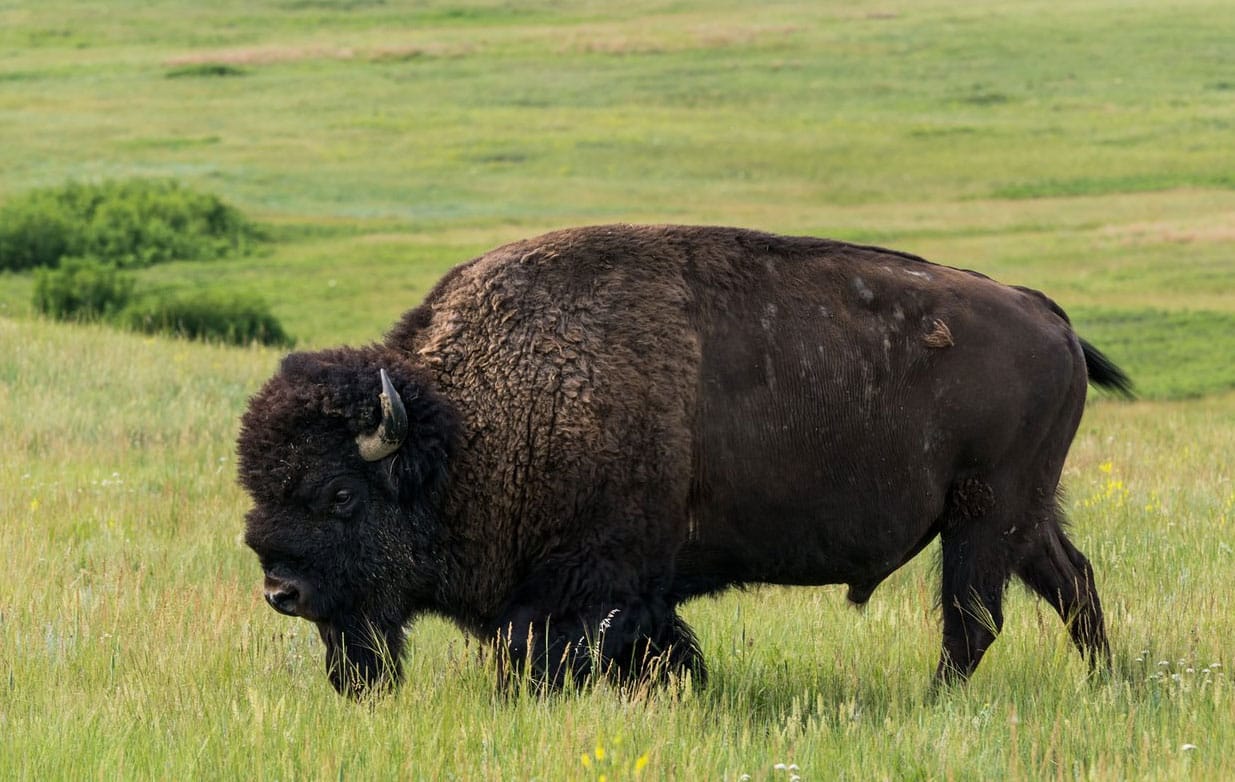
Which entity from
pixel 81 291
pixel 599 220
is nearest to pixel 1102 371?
pixel 81 291

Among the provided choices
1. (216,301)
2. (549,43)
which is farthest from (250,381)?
(549,43)

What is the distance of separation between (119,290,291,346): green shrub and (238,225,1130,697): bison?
49.7 ft

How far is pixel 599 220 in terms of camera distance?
1468 inches

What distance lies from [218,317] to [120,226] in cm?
1359

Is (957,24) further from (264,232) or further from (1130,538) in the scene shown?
(1130,538)

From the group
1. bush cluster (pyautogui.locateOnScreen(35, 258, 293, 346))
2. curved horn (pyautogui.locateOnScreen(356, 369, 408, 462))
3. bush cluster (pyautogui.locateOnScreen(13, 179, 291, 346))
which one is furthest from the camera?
bush cluster (pyautogui.locateOnScreen(13, 179, 291, 346))

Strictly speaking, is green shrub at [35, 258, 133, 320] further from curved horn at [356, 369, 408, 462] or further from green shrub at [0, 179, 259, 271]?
curved horn at [356, 369, 408, 462]

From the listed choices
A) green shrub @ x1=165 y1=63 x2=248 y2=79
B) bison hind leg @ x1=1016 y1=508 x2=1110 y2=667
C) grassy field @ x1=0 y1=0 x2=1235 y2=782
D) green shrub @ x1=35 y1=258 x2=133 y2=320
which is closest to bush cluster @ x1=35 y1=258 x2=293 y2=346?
green shrub @ x1=35 y1=258 x2=133 y2=320

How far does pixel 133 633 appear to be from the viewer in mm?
6578

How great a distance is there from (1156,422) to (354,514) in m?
10.6

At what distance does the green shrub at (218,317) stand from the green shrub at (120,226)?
32.4ft

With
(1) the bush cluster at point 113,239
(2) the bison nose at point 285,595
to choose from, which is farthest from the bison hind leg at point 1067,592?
(1) the bush cluster at point 113,239

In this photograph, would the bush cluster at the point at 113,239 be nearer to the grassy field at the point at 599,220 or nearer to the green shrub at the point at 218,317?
the green shrub at the point at 218,317

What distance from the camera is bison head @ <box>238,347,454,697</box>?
6.04m
